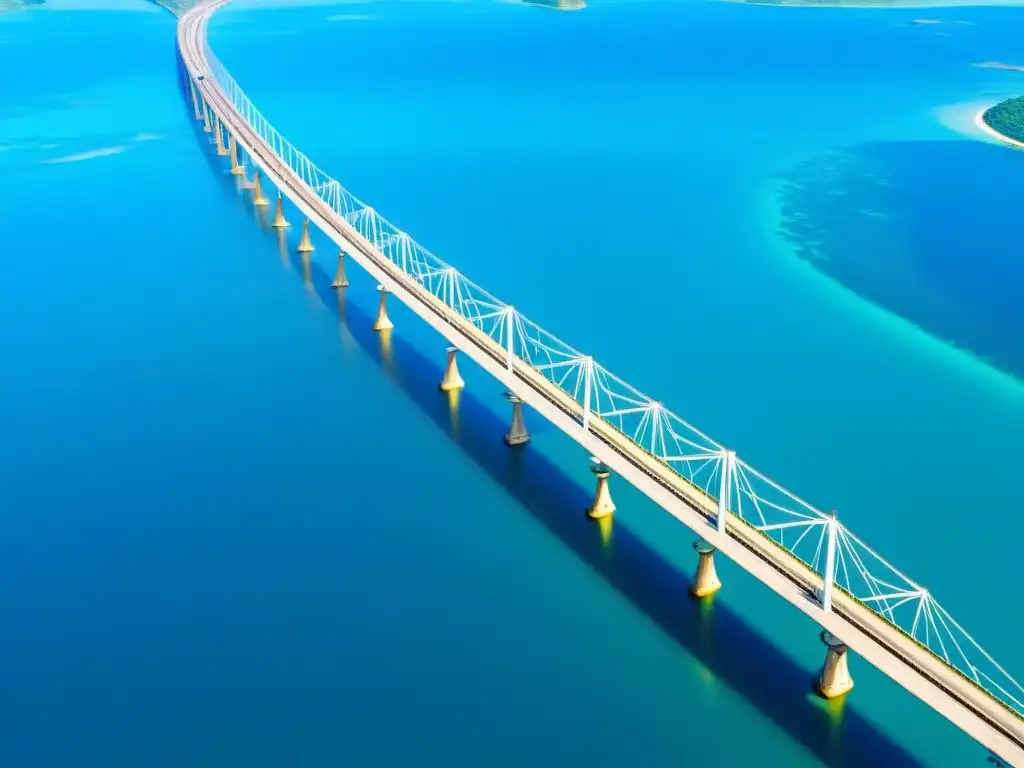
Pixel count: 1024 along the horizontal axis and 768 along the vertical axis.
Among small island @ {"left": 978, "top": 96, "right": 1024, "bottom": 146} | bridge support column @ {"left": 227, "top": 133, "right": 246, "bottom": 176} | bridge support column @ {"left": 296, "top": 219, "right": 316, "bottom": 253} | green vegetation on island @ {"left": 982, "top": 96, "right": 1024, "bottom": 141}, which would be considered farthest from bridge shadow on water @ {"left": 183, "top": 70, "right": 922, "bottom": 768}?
green vegetation on island @ {"left": 982, "top": 96, "right": 1024, "bottom": 141}

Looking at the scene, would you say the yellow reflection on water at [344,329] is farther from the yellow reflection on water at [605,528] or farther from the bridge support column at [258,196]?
the bridge support column at [258,196]

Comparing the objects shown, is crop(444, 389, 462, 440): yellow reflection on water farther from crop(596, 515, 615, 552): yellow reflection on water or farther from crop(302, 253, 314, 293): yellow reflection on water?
crop(302, 253, 314, 293): yellow reflection on water

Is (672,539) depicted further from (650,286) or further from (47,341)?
(47,341)

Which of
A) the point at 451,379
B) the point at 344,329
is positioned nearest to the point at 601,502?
the point at 451,379

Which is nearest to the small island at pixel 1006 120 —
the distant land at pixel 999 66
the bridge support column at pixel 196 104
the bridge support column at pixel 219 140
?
the distant land at pixel 999 66

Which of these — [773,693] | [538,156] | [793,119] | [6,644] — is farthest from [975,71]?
[6,644]

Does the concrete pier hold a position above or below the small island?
below

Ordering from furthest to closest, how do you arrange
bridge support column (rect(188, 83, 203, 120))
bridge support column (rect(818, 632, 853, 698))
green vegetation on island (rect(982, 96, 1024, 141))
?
bridge support column (rect(188, 83, 203, 120))
green vegetation on island (rect(982, 96, 1024, 141))
bridge support column (rect(818, 632, 853, 698))
